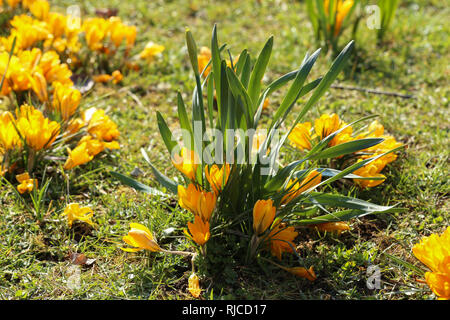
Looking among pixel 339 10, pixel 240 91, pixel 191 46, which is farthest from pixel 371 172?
pixel 339 10

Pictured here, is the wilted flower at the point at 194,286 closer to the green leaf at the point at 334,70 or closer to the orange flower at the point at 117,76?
the green leaf at the point at 334,70

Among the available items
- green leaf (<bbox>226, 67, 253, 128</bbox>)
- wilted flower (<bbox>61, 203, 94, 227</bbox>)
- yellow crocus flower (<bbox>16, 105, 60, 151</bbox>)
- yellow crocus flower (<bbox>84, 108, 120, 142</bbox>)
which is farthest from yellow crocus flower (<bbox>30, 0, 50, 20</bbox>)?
green leaf (<bbox>226, 67, 253, 128</bbox>)

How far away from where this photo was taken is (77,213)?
6.63 feet

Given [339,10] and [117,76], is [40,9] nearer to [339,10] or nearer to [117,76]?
[117,76]

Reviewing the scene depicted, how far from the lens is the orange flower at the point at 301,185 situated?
1784mm

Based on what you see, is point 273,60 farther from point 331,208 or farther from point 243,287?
point 243,287

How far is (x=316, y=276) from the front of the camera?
1.83 m

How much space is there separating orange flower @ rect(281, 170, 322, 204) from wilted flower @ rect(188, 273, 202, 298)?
427mm

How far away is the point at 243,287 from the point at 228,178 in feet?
1.34

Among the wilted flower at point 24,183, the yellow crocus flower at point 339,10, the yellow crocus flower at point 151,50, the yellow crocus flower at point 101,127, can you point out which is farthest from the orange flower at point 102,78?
the yellow crocus flower at point 339,10

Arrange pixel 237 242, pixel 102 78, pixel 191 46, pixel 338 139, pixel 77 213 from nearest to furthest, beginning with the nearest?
1. pixel 191 46
2. pixel 237 242
3. pixel 77 213
4. pixel 338 139
5. pixel 102 78

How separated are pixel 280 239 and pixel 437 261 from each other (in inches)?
21.2

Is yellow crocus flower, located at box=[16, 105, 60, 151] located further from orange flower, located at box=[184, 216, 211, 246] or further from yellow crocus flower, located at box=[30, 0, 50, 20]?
yellow crocus flower, located at box=[30, 0, 50, 20]
